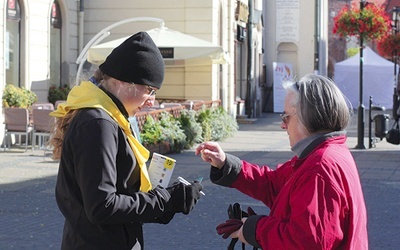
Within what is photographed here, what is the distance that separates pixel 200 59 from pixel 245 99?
1122 cm

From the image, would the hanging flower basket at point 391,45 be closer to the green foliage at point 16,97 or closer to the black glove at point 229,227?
the green foliage at point 16,97

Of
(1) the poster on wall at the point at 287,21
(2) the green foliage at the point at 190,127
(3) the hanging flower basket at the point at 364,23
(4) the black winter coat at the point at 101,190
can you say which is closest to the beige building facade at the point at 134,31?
(1) the poster on wall at the point at 287,21

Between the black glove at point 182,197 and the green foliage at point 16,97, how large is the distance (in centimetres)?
1521

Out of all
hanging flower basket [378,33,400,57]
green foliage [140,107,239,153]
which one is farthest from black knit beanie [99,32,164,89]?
hanging flower basket [378,33,400,57]

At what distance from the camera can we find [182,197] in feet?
12.1

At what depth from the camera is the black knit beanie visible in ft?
12.0

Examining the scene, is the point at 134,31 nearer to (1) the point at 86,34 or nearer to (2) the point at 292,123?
(1) the point at 86,34

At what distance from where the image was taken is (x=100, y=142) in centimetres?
347

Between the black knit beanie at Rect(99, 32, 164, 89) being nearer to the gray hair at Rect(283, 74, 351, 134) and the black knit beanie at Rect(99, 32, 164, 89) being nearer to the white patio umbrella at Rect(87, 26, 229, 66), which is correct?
the gray hair at Rect(283, 74, 351, 134)

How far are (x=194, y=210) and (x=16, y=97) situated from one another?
8982 millimetres

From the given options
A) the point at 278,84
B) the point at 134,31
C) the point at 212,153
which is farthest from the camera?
the point at 278,84

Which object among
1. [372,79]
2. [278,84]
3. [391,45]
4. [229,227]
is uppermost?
[391,45]

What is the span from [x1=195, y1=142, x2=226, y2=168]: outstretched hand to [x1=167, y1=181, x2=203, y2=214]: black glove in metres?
0.33

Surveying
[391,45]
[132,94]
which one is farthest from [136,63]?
[391,45]
